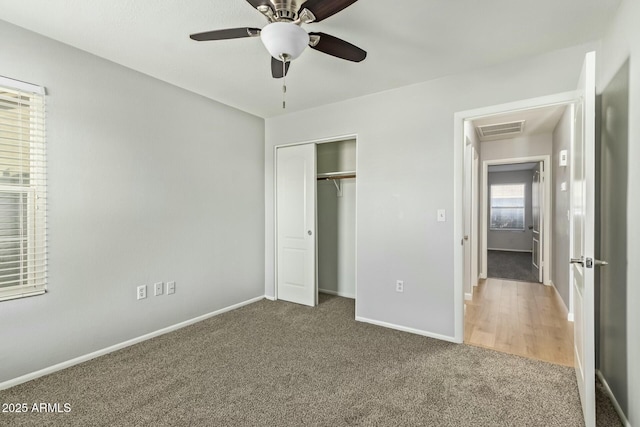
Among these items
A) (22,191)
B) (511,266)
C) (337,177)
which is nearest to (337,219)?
(337,177)

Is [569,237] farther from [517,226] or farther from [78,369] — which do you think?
[517,226]

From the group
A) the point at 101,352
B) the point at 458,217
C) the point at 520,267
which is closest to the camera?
the point at 101,352

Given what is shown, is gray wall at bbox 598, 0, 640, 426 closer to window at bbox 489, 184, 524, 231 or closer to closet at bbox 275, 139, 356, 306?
closet at bbox 275, 139, 356, 306

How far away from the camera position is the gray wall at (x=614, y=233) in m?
1.82

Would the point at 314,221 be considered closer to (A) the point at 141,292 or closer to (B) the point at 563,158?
(A) the point at 141,292

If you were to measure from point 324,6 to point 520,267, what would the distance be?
683 cm

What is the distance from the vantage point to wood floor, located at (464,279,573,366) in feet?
8.94

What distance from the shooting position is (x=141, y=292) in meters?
2.89

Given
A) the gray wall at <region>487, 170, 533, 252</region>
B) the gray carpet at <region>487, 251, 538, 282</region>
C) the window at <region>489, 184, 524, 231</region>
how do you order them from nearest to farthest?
the gray carpet at <region>487, 251, 538, 282</region> → the gray wall at <region>487, 170, 533, 252</region> → the window at <region>489, 184, 524, 231</region>

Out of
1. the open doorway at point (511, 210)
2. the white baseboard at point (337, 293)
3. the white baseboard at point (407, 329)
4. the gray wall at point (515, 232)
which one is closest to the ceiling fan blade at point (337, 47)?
the white baseboard at point (407, 329)

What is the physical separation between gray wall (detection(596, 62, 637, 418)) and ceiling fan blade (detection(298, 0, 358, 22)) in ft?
5.57

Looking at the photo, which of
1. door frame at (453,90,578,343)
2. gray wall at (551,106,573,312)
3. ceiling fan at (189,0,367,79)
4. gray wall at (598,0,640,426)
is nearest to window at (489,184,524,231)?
gray wall at (551,106,573,312)

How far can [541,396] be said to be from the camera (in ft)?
6.64

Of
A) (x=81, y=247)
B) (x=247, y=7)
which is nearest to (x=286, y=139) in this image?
(x=247, y=7)
